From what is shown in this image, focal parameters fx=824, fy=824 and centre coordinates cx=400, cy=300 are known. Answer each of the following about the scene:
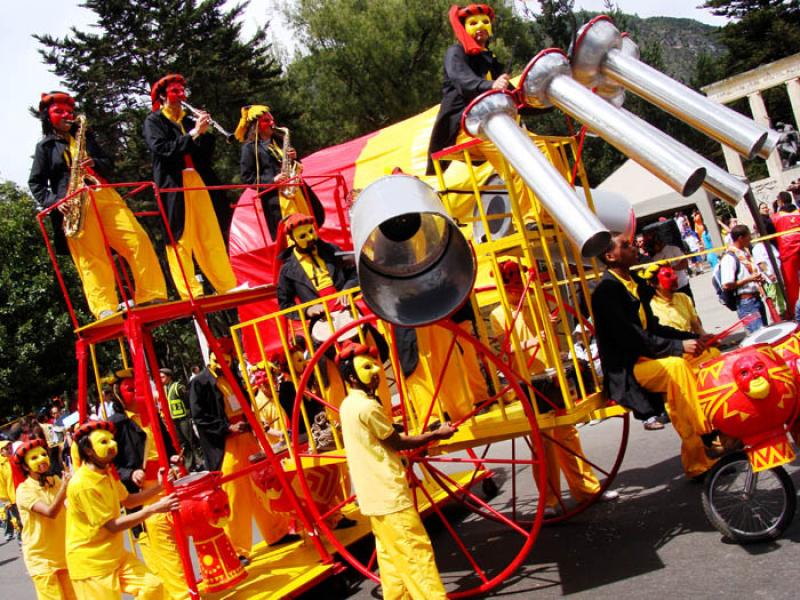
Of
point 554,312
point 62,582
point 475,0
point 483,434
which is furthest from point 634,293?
point 475,0

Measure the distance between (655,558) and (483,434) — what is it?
126cm

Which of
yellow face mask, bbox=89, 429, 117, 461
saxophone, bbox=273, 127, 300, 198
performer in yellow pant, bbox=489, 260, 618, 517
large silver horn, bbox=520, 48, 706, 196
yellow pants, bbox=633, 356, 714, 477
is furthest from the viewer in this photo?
saxophone, bbox=273, 127, 300, 198

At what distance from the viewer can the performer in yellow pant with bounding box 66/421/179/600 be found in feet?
16.4

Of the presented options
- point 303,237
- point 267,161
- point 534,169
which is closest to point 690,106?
point 534,169

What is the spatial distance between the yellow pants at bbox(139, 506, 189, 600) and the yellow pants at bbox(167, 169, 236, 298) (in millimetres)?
2018

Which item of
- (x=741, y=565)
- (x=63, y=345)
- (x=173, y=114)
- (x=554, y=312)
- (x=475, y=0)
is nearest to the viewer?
(x=741, y=565)

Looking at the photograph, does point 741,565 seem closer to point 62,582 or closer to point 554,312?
point 554,312

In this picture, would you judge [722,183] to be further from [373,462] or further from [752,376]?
[373,462]

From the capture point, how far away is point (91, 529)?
5.02m

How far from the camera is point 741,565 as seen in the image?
4469mm

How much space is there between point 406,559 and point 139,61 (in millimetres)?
21078

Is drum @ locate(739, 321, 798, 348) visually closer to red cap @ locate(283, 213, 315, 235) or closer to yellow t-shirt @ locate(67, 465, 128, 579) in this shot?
red cap @ locate(283, 213, 315, 235)

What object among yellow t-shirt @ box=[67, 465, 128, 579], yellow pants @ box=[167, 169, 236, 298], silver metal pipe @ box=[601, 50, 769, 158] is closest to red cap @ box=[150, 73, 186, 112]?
yellow pants @ box=[167, 169, 236, 298]

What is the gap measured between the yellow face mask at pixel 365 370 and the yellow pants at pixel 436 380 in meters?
0.67
